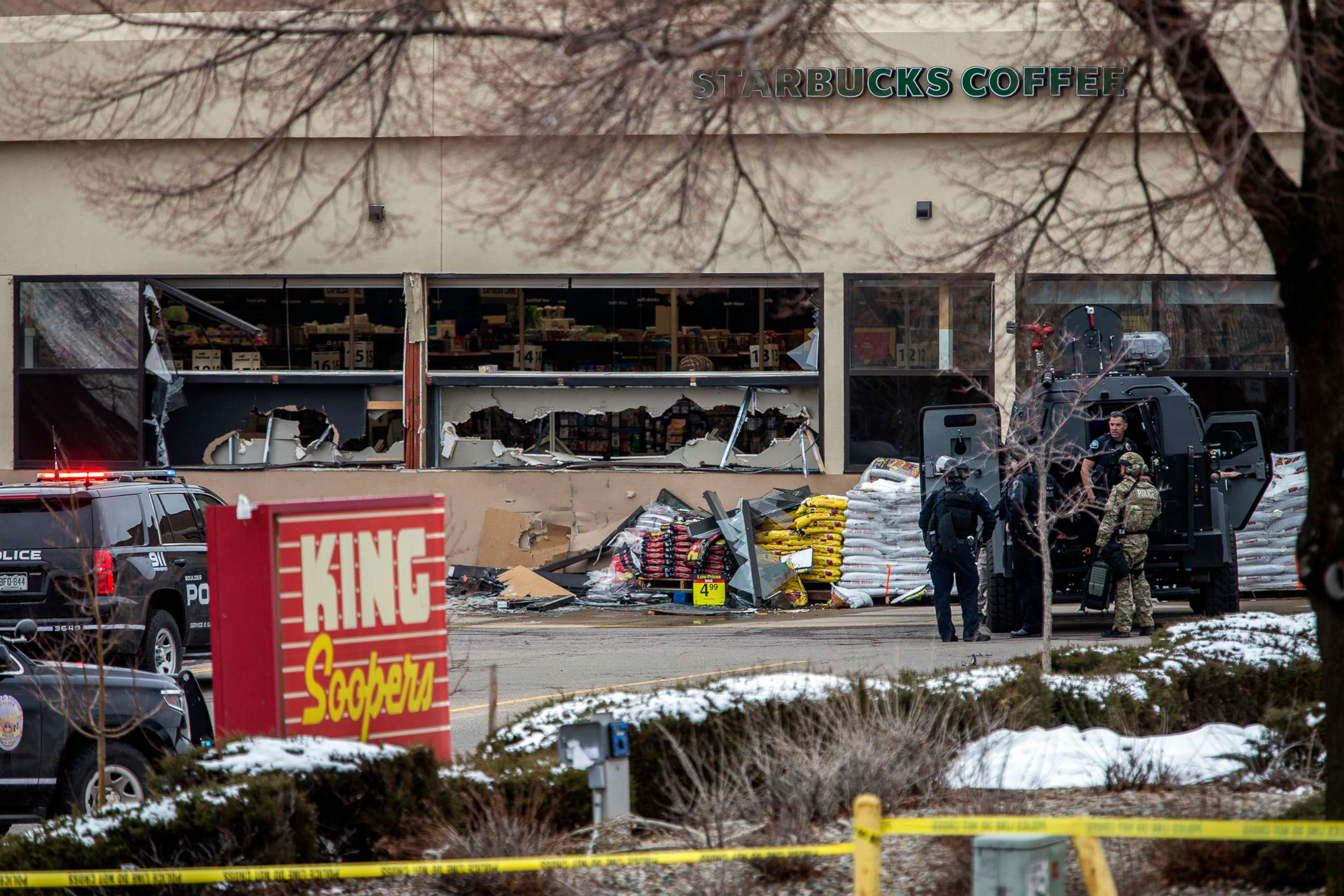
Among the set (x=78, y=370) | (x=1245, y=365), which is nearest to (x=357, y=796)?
(x=1245, y=365)

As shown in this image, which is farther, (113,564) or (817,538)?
(817,538)

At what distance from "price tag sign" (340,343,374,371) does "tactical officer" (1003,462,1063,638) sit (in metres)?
11.9

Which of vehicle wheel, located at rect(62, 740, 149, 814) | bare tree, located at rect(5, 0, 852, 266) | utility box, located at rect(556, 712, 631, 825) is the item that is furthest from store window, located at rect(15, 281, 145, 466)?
utility box, located at rect(556, 712, 631, 825)

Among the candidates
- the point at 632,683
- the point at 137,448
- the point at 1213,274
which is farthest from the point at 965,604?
the point at 137,448

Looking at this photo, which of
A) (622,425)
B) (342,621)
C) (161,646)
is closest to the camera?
(342,621)

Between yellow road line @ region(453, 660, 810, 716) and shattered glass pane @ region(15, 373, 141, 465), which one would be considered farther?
shattered glass pane @ region(15, 373, 141, 465)

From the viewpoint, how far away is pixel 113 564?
40.4ft

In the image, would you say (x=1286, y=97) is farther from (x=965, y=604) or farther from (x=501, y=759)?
(x=965, y=604)

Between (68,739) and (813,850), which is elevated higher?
(813,850)

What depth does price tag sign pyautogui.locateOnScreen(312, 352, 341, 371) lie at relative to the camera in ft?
74.6

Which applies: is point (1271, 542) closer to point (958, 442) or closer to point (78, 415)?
point (958, 442)

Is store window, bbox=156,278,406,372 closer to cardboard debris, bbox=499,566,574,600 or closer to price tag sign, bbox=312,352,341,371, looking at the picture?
price tag sign, bbox=312,352,341,371

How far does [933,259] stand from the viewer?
→ 20.5 feet

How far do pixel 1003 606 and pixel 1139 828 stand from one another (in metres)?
10.8
